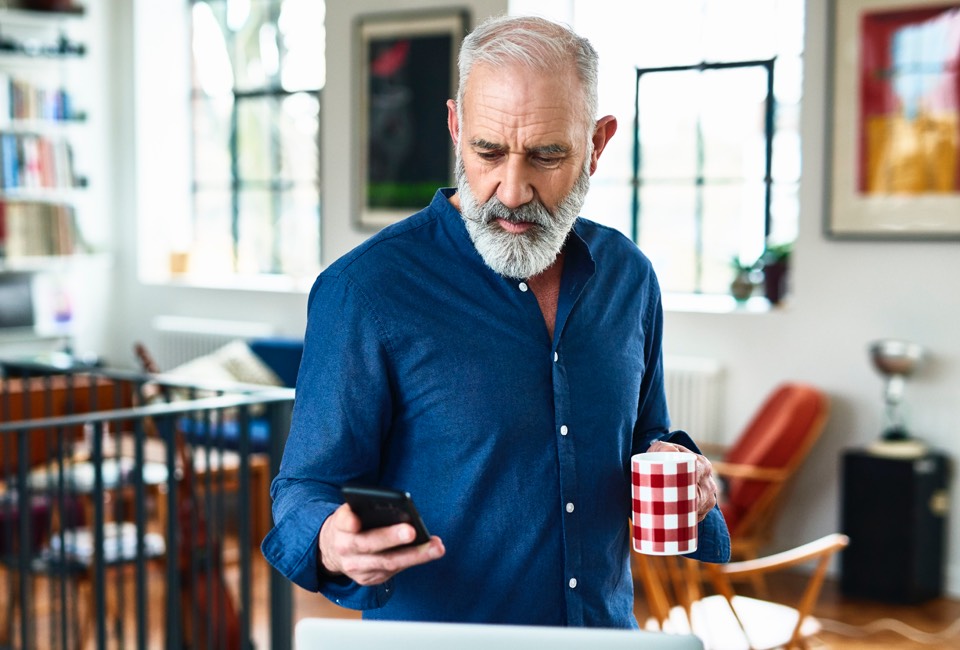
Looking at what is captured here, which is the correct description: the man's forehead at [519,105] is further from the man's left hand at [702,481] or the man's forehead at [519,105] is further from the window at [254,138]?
the window at [254,138]

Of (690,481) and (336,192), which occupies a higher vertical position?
(336,192)

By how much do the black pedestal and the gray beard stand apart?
3990 millimetres

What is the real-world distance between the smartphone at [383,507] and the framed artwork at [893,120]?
4601 mm

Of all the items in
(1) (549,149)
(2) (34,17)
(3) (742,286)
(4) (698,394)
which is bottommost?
(4) (698,394)

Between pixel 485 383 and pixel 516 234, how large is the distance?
18 centimetres

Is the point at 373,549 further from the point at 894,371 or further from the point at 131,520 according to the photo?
the point at 131,520

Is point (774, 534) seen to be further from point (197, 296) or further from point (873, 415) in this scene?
point (197, 296)

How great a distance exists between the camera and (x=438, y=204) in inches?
62.7

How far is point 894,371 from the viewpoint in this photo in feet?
17.1

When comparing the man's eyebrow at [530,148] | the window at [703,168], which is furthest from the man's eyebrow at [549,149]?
the window at [703,168]

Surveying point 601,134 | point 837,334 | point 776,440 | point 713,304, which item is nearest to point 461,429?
point 601,134

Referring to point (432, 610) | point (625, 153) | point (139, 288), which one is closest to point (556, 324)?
point (432, 610)

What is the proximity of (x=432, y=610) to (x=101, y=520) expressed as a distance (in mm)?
1654

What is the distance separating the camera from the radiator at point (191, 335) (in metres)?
7.93
